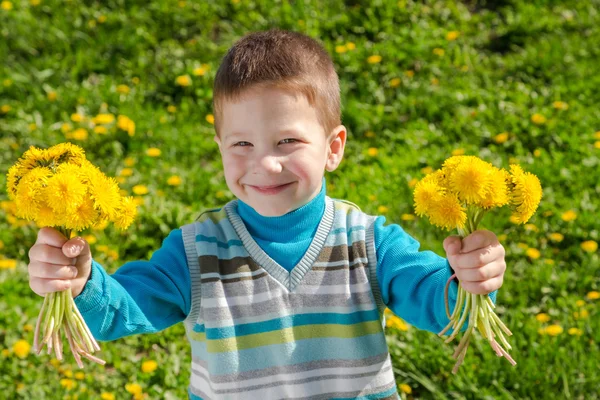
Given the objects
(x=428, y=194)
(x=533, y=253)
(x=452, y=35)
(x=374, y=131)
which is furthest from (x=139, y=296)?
(x=452, y=35)

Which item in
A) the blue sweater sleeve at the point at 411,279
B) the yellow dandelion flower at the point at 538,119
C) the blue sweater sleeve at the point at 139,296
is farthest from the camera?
the yellow dandelion flower at the point at 538,119

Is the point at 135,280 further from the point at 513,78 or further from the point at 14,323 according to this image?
the point at 513,78

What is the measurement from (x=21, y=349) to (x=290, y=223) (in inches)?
61.8

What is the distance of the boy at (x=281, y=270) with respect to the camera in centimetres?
196

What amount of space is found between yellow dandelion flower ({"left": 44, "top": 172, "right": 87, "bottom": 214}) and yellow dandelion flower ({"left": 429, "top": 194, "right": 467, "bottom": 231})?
30.2 inches

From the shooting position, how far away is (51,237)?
1.73 metres

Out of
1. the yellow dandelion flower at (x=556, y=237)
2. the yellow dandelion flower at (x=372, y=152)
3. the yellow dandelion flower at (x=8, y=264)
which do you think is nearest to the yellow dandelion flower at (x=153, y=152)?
the yellow dandelion flower at (x=8, y=264)

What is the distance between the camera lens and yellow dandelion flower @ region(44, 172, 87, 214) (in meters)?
1.65

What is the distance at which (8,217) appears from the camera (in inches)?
152

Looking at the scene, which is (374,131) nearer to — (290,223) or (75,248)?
(290,223)

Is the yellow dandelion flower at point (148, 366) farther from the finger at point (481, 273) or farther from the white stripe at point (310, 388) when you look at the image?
the finger at point (481, 273)

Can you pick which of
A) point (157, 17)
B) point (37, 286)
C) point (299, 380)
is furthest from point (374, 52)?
point (37, 286)

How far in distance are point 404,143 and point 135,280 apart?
259 cm

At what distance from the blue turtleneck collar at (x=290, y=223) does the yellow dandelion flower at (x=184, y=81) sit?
2699mm
